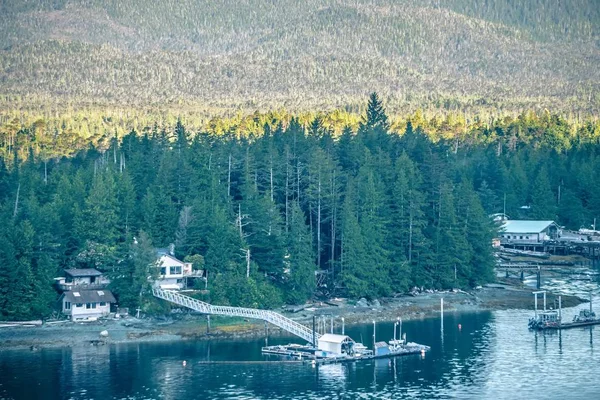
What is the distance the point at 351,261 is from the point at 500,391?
32.5 metres

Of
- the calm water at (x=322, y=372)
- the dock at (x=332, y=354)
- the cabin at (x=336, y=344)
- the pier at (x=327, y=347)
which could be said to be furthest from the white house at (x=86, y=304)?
the cabin at (x=336, y=344)

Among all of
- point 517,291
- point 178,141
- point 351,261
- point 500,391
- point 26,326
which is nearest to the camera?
point 500,391

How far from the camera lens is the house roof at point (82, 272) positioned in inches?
3976

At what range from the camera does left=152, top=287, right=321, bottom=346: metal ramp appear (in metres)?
95.1

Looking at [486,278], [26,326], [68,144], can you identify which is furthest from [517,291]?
[68,144]

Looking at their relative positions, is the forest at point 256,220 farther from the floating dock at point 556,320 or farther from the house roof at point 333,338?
the floating dock at point 556,320

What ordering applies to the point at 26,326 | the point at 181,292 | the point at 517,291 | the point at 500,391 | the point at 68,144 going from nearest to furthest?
the point at 500,391, the point at 26,326, the point at 181,292, the point at 517,291, the point at 68,144

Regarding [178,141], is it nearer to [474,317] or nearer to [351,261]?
[351,261]

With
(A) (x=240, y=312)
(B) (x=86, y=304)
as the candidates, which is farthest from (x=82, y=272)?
(A) (x=240, y=312)

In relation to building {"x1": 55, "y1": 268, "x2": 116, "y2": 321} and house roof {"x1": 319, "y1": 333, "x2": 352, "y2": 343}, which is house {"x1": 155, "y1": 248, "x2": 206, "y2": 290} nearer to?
building {"x1": 55, "y1": 268, "x2": 116, "y2": 321}

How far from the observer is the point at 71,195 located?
112 meters

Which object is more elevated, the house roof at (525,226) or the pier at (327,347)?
the house roof at (525,226)

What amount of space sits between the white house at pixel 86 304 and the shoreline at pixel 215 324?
47.2 inches

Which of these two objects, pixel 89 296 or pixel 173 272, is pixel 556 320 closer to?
pixel 173 272
